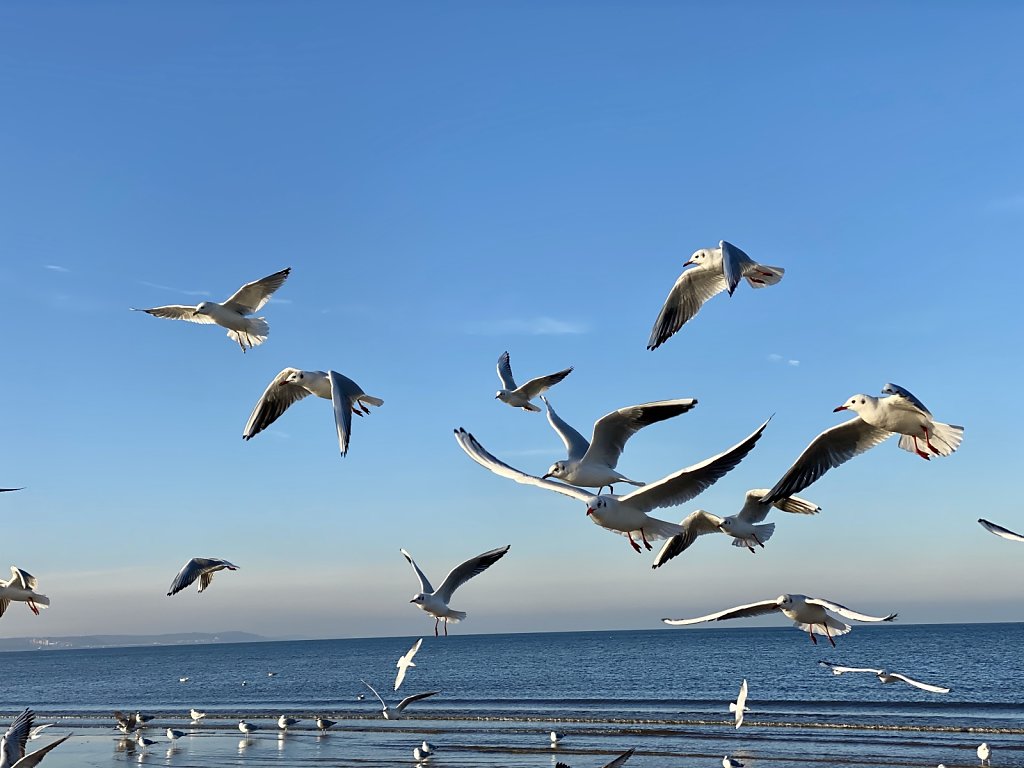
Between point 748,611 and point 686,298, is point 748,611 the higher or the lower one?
the lower one

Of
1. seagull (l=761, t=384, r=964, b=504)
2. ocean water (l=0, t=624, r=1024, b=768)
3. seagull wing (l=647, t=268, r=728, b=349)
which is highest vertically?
seagull wing (l=647, t=268, r=728, b=349)

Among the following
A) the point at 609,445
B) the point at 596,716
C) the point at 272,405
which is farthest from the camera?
the point at 596,716

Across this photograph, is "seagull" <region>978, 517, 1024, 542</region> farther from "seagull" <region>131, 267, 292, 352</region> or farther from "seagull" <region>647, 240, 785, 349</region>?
"seagull" <region>131, 267, 292, 352</region>

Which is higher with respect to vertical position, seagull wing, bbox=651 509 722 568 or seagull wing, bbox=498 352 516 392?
seagull wing, bbox=498 352 516 392

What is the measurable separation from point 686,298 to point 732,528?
10.5 ft

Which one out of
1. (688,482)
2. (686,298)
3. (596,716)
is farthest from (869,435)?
(596,716)

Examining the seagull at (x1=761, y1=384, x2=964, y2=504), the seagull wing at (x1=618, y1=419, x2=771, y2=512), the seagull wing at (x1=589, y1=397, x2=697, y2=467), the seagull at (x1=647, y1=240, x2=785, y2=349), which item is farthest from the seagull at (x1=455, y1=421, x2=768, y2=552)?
the seagull at (x1=647, y1=240, x2=785, y2=349)

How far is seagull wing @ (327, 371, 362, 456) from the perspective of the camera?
11558 millimetres

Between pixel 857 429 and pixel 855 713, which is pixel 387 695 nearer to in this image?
pixel 855 713

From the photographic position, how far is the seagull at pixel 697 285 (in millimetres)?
13164

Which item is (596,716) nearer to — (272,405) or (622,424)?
(272,405)

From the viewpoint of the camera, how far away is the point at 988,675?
53.9 meters

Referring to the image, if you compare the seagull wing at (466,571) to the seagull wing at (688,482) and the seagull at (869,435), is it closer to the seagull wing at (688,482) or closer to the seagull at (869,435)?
the seagull wing at (688,482)

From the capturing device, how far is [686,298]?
13961 mm
